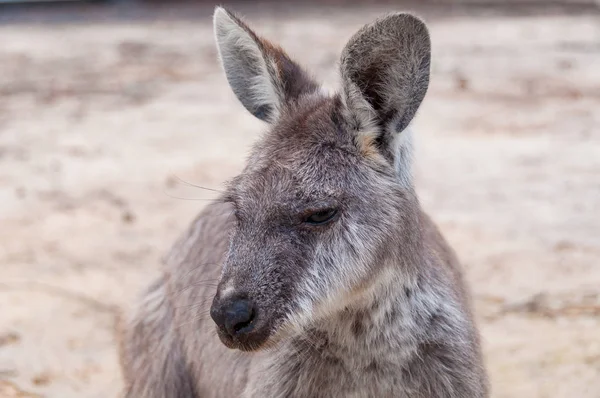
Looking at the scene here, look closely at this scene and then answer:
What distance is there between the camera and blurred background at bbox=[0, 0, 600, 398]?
5914 mm

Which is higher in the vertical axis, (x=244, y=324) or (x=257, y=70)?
(x=257, y=70)

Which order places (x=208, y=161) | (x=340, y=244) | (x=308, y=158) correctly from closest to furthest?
(x=340, y=244) → (x=308, y=158) → (x=208, y=161)

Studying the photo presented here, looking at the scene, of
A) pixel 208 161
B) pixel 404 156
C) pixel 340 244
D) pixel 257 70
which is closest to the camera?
pixel 340 244

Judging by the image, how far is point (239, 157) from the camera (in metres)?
9.48

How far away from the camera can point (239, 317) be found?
333cm

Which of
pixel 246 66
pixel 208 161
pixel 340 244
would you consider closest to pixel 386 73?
pixel 340 244

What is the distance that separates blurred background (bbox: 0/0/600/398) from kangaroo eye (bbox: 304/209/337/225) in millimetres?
712

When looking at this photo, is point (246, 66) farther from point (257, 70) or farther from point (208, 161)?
point (208, 161)

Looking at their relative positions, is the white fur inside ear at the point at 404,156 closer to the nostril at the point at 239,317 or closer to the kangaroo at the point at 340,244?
the kangaroo at the point at 340,244

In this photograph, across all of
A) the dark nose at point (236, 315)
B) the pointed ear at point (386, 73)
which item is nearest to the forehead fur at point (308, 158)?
the pointed ear at point (386, 73)

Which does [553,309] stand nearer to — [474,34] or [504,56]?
[504,56]

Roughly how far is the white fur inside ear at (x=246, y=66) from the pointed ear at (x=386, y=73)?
1.55 feet

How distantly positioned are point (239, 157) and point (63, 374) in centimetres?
425

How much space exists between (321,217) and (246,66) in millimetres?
958
